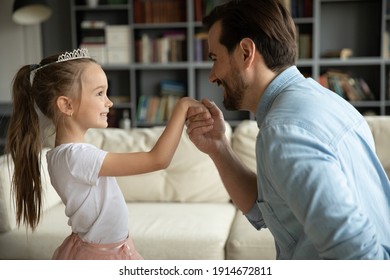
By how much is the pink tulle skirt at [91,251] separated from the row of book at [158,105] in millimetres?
3048

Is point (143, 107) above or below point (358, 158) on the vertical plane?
below

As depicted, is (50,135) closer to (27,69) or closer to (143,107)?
(27,69)

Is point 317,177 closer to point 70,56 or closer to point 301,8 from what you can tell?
point 70,56

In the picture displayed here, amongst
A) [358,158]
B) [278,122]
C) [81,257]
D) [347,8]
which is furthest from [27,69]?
[347,8]

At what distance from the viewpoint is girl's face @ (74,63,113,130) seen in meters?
0.92

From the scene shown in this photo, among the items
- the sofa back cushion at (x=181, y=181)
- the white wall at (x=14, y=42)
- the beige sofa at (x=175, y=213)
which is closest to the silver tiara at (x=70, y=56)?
the beige sofa at (x=175, y=213)

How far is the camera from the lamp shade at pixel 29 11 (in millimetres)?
3516

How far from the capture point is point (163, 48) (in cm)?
400

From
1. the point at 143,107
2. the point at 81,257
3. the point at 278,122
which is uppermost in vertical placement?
the point at 278,122

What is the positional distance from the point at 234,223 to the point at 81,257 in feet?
3.15

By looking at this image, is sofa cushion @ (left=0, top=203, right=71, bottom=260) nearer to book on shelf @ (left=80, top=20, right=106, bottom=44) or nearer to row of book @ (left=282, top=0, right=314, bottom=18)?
book on shelf @ (left=80, top=20, right=106, bottom=44)

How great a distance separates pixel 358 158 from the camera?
864 millimetres

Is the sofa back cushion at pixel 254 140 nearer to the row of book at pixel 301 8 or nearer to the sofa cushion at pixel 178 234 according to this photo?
the sofa cushion at pixel 178 234

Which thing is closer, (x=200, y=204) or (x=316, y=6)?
(x=200, y=204)
